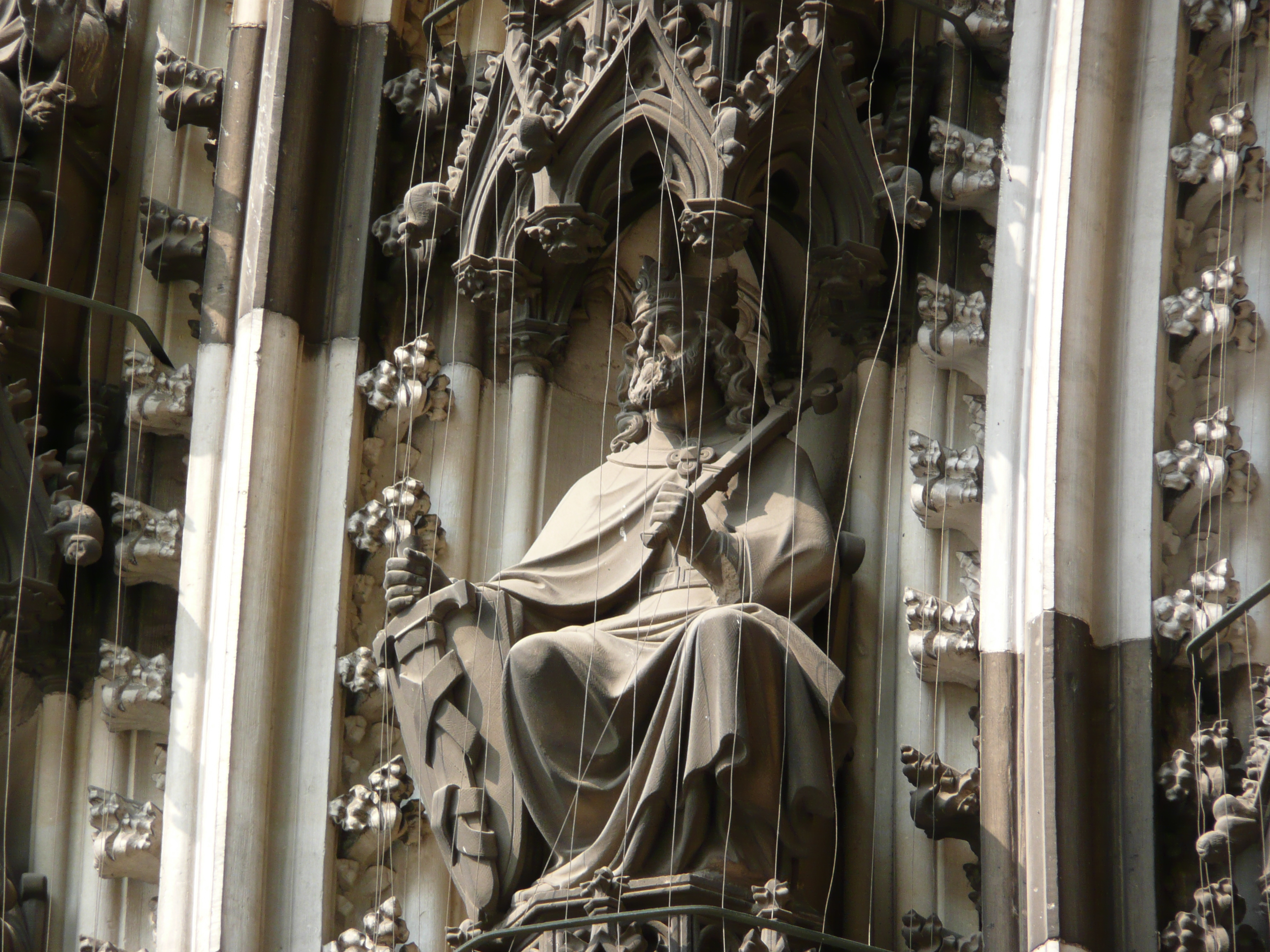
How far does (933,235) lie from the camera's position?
6.07m

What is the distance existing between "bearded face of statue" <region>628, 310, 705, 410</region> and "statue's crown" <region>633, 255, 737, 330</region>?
0.7 inches

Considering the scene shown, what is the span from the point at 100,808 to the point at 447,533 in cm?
100

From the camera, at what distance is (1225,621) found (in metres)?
5.16

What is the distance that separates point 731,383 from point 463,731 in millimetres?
997

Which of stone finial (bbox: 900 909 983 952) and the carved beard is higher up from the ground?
the carved beard

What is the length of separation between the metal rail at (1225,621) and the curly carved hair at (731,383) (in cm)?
117

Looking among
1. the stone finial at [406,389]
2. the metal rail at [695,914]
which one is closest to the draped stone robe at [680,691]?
the metal rail at [695,914]

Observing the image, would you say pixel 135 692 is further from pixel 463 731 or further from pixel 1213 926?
pixel 1213 926

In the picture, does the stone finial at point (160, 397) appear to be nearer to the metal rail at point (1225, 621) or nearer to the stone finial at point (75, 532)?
the stone finial at point (75, 532)

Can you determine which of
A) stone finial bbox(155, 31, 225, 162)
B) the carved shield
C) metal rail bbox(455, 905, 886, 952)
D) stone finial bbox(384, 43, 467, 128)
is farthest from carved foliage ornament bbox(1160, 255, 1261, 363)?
stone finial bbox(155, 31, 225, 162)

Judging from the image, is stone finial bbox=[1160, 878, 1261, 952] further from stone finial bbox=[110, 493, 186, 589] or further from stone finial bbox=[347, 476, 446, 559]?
stone finial bbox=[110, 493, 186, 589]

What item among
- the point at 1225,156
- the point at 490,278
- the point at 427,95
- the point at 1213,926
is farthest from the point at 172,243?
the point at 1213,926

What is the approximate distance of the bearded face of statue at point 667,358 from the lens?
238 inches

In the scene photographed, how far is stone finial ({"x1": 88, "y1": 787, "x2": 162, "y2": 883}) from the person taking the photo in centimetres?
598
